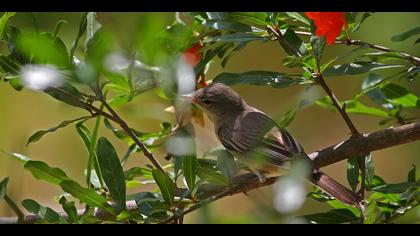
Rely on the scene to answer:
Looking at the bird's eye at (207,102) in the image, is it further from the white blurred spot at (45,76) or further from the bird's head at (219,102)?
the white blurred spot at (45,76)

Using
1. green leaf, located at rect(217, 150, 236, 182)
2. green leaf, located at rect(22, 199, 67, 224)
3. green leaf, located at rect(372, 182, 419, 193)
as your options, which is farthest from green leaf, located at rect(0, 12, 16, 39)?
green leaf, located at rect(372, 182, 419, 193)

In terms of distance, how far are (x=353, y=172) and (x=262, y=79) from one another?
1.49 feet

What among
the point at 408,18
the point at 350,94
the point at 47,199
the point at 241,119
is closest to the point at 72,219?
the point at 241,119

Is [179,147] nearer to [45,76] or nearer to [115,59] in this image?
[115,59]

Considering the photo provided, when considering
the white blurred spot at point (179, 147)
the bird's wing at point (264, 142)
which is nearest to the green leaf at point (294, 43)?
the bird's wing at point (264, 142)

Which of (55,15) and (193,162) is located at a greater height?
(55,15)

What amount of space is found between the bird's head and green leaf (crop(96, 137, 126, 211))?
5.09 feet

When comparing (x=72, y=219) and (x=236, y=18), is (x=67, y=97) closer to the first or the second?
(x=72, y=219)

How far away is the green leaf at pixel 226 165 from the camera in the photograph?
82.0 inches

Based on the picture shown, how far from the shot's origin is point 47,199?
4.55 metres

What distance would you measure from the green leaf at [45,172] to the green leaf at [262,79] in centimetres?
72

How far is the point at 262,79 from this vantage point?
239 centimetres

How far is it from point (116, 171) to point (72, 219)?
0.21m

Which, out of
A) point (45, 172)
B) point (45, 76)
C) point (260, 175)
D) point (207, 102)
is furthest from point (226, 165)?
point (207, 102)
